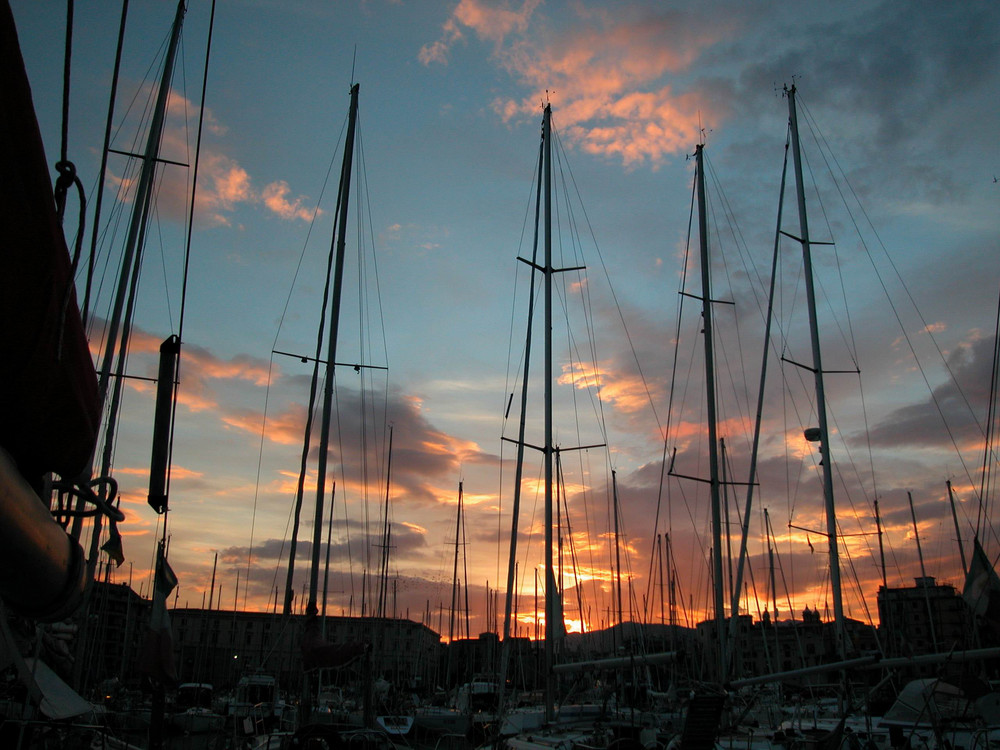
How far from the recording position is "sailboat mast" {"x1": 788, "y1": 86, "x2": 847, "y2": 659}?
2175 cm

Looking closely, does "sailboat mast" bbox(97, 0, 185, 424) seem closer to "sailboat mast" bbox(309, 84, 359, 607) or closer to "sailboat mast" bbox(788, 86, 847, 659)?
"sailboat mast" bbox(309, 84, 359, 607)

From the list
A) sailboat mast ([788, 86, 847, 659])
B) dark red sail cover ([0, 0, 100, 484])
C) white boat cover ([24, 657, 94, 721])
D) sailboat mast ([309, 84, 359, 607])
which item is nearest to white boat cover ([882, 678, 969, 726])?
sailboat mast ([788, 86, 847, 659])

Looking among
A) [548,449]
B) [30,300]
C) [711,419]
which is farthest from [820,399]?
[30,300]

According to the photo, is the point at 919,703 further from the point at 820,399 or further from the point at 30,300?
the point at 30,300

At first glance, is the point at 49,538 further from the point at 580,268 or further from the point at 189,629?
the point at 189,629

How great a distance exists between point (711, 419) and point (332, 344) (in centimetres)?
1185

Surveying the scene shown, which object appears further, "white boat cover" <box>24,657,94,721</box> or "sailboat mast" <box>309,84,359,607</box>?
"sailboat mast" <box>309,84,359,607</box>

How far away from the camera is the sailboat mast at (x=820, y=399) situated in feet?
71.4

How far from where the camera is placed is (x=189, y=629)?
407 feet

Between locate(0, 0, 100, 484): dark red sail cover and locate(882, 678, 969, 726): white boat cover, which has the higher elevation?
locate(0, 0, 100, 484): dark red sail cover

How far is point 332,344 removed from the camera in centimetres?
2253

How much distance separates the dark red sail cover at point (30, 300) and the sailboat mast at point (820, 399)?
20.9m

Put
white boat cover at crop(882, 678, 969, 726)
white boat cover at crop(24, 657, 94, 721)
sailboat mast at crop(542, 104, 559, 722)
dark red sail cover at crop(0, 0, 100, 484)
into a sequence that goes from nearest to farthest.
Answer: dark red sail cover at crop(0, 0, 100, 484)
white boat cover at crop(24, 657, 94, 721)
white boat cover at crop(882, 678, 969, 726)
sailboat mast at crop(542, 104, 559, 722)

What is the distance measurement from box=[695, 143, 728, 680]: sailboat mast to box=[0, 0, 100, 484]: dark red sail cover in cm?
1848
